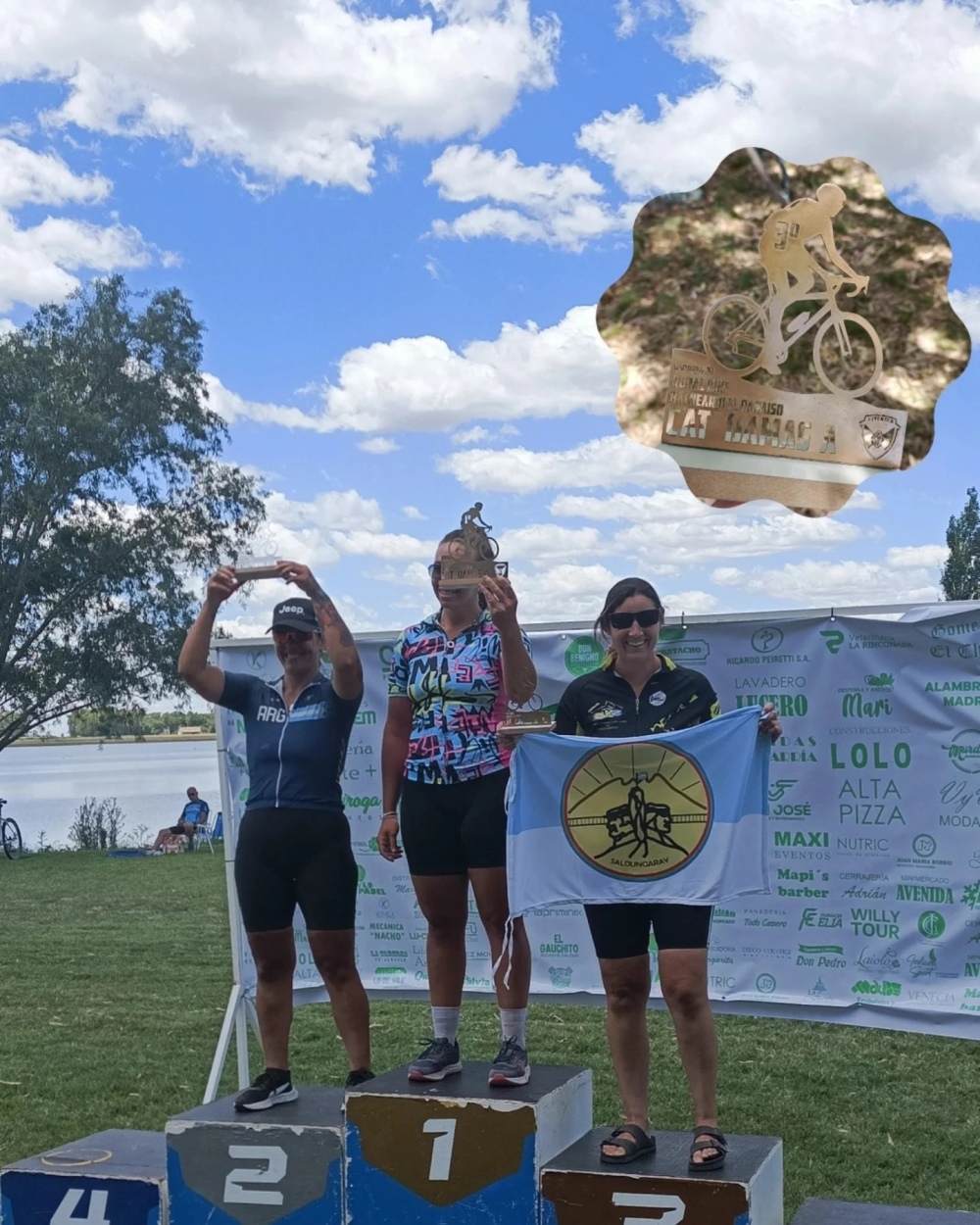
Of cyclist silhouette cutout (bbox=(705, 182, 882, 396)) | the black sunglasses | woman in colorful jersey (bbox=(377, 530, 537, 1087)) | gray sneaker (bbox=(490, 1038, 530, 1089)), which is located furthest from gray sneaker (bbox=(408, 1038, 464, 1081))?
cyclist silhouette cutout (bbox=(705, 182, 882, 396))

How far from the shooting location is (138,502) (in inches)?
996

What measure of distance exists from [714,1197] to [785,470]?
7.26ft

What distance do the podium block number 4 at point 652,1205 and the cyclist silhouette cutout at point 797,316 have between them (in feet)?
8.15

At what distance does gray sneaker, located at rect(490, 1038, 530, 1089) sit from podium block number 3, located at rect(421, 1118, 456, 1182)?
177 mm

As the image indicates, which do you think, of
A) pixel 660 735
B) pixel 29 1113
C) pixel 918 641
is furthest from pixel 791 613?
pixel 29 1113

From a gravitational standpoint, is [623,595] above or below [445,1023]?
above

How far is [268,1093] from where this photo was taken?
12.6 ft

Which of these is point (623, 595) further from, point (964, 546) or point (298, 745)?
point (964, 546)

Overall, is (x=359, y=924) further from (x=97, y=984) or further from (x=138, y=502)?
(x=138, y=502)

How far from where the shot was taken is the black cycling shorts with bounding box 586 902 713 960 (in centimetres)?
341

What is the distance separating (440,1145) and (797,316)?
2736 millimetres

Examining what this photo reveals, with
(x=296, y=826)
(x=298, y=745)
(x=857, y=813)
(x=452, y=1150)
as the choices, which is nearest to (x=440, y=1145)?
(x=452, y=1150)

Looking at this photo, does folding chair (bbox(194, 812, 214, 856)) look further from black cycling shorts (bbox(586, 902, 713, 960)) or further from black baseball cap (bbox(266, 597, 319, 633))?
black cycling shorts (bbox(586, 902, 713, 960))

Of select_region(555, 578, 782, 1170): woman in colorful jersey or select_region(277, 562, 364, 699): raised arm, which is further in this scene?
select_region(277, 562, 364, 699): raised arm
